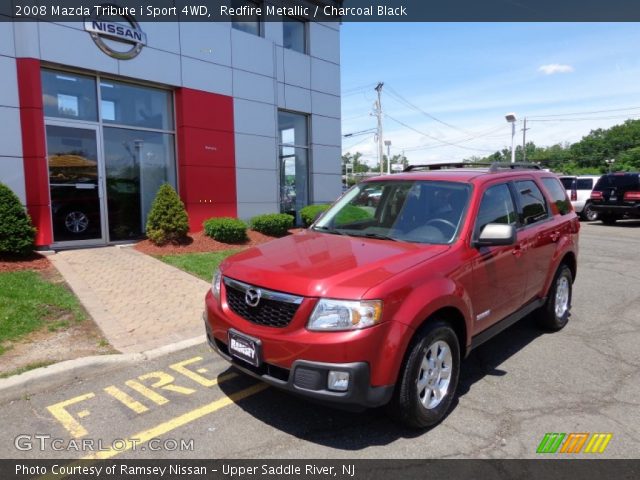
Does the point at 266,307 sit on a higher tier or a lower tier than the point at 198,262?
higher

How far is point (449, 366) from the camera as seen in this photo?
349cm

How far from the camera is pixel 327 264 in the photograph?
329 cm

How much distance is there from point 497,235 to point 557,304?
242 cm

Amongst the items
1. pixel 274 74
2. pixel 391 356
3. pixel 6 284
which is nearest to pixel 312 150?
pixel 274 74

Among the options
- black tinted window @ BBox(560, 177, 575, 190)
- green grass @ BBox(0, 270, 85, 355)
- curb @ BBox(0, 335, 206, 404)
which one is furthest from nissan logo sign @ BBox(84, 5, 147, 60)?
black tinted window @ BBox(560, 177, 575, 190)

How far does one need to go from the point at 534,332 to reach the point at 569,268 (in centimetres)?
95

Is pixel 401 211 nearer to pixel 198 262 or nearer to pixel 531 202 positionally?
pixel 531 202

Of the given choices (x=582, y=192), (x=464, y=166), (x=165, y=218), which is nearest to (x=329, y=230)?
(x=464, y=166)

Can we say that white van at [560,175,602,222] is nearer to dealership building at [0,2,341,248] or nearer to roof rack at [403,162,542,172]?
dealership building at [0,2,341,248]

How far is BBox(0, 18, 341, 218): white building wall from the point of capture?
350 inches

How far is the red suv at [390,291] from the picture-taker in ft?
9.50

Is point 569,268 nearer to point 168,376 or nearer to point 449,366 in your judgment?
point 449,366

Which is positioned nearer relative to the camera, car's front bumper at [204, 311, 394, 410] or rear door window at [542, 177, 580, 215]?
car's front bumper at [204, 311, 394, 410]

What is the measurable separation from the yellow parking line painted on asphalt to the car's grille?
2.82ft
